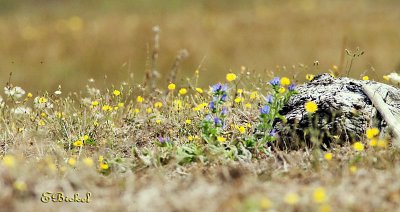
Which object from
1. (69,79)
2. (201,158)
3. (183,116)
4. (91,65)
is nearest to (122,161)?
(201,158)

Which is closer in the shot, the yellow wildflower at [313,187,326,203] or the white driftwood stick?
the yellow wildflower at [313,187,326,203]

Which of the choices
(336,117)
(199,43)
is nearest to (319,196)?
(336,117)

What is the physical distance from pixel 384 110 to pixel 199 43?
410 inches

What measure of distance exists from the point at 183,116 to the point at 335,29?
1067 cm

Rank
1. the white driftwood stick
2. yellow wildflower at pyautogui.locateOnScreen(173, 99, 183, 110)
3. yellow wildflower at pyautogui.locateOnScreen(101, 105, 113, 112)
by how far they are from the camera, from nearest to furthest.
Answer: the white driftwood stick
yellow wildflower at pyautogui.locateOnScreen(101, 105, 113, 112)
yellow wildflower at pyautogui.locateOnScreen(173, 99, 183, 110)

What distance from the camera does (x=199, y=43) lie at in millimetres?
14781

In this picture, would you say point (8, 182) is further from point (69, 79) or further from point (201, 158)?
point (69, 79)

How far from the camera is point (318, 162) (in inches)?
156

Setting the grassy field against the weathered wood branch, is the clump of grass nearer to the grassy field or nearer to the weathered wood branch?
the grassy field

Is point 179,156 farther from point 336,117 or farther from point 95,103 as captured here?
point 95,103

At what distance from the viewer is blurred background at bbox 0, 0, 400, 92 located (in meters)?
13.1

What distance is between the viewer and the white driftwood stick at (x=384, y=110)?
4406 mm

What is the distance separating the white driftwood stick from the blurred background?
22.4ft

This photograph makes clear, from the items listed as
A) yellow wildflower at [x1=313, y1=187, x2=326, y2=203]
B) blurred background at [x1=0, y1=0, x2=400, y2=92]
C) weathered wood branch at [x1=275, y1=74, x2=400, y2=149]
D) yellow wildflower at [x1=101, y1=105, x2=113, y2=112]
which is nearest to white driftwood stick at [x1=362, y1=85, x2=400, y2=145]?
weathered wood branch at [x1=275, y1=74, x2=400, y2=149]
